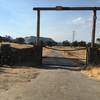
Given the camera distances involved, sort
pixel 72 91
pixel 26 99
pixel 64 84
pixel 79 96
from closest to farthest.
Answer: pixel 26 99
pixel 79 96
pixel 72 91
pixel 64 84

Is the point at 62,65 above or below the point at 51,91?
below

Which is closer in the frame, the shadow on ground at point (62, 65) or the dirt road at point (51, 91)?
the dirt road at point (51, 91)

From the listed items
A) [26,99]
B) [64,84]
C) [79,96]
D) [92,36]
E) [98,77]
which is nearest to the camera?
[26,99]

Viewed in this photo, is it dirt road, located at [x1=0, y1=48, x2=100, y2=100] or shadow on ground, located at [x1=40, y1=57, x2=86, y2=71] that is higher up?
dirt road, located at [x1=0, y1=48, x2=100, y2=100]

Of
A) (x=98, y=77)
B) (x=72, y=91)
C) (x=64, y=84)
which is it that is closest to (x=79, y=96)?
(x=72, y=91)

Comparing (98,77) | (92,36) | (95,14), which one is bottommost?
(98,77)

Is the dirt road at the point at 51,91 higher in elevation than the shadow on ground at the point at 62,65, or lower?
higher

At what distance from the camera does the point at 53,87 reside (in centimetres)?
1111

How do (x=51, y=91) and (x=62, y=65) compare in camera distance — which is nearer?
(x=51, y=91)

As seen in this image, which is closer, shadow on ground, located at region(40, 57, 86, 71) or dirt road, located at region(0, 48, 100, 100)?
dirt road, located at region(0, 48, 100, 100)

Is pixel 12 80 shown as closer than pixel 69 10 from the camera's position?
Yes

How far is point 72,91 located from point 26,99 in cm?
212

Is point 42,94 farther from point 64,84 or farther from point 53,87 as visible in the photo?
point 64,84

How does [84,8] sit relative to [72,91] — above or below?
above
